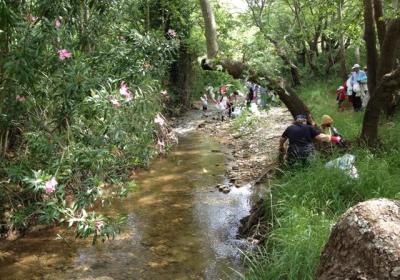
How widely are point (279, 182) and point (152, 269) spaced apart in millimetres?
2582

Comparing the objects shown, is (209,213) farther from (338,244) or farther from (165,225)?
(338,244)

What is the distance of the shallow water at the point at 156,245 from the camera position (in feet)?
19.8

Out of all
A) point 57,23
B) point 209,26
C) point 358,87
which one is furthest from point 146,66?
point 358,87

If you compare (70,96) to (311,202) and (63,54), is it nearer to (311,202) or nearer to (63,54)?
(63,54)

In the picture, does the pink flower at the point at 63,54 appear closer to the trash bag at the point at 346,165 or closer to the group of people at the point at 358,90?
the trash bag at the point at 346,165

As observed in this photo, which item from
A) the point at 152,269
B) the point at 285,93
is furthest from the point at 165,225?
the point at 285,93

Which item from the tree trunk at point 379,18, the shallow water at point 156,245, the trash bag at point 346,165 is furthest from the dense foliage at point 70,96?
the tree trunk at point 379,18

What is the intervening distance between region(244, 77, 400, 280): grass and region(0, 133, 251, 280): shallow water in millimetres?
684

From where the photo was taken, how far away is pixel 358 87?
43.2 feet

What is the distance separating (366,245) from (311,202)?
339 centimetres

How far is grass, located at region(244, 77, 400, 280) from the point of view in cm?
485

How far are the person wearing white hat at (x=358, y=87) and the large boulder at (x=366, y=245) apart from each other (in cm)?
1079

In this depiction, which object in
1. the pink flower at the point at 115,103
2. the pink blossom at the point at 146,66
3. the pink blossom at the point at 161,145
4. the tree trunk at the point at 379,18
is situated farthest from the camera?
the pink blossom at the point at 161,145

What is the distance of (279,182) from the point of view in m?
7.45
